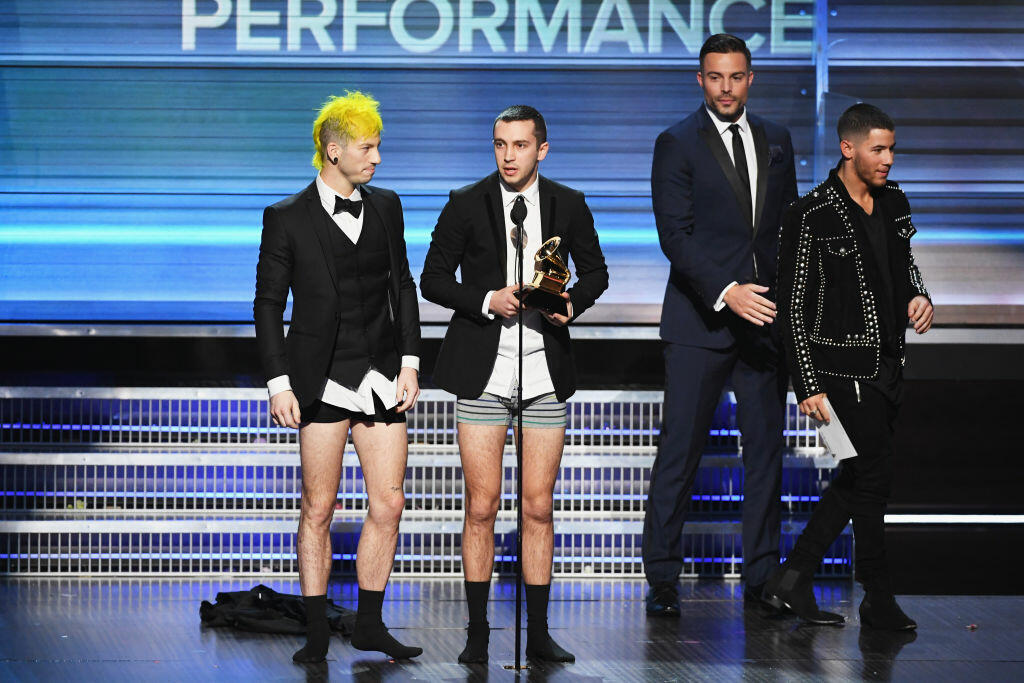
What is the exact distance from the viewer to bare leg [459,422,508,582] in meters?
4.13

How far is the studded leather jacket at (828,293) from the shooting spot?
14.9ft

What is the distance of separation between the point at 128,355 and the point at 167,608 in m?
2.06

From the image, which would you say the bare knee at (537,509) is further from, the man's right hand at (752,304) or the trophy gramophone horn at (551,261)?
the man's right hand at (752,304)

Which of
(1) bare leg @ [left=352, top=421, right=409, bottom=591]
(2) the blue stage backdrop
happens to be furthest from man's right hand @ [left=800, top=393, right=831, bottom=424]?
(2) the blue stage backdrop

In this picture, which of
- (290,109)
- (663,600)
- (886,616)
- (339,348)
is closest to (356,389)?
(339,348)

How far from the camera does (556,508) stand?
5711mm

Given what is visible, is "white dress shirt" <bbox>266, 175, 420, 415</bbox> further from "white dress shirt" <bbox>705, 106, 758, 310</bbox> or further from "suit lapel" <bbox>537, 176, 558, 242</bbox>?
"white dress shirt" <bbox>705, 106, 758, 310</bbox>

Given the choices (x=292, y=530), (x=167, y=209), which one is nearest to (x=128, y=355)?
(x=167, y=209)

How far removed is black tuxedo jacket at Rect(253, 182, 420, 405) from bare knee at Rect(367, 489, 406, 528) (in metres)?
0.39

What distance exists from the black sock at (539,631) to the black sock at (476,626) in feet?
0.45

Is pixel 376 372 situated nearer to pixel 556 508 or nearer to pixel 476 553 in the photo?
pixel 476 553

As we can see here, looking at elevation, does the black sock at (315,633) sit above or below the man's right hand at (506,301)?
below

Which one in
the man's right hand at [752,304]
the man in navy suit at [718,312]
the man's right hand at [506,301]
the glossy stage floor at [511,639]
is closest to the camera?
the man's right hand at [506,301]

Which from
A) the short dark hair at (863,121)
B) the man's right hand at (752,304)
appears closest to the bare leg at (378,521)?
the man's right hand at (752,304)
